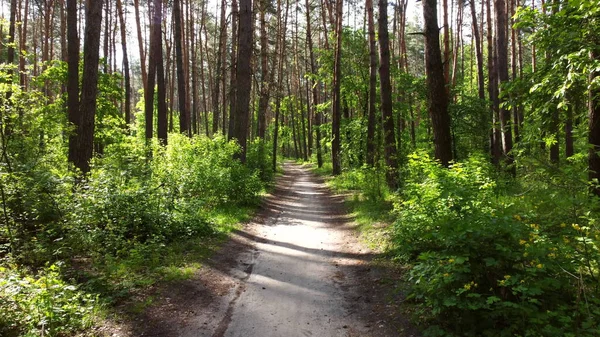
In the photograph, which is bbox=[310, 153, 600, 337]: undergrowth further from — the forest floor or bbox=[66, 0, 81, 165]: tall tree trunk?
bbox=[66, 0, 81, 165]: tall tree trunk

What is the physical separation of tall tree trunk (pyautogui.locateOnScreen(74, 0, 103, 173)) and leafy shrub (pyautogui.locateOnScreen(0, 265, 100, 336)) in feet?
19.5

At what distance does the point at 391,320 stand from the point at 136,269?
13.5 feet

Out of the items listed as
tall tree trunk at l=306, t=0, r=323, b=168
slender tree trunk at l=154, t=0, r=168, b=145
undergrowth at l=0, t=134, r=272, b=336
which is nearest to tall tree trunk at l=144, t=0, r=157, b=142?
slender tree trunk at l=154, t=0, r=168, b=145

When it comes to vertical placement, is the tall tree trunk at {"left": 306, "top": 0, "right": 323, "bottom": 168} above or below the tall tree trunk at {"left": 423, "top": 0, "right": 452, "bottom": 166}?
above

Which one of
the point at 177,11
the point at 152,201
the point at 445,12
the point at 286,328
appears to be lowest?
the point at 286,328

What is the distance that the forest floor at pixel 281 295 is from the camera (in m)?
4.52

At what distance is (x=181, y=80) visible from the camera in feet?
57.6

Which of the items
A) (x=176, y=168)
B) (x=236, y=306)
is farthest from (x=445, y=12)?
(x=236, y=306)

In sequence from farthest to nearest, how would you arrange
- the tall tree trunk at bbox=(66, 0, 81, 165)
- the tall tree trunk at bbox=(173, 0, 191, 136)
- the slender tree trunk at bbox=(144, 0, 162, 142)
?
1. the tall tree trunk at bbox=(173, 0, 191, 136)
2. the slender tree trunk at bbox=(144, 0, 162, 142)
3. the tall tree trunk at bbox=(66, 0, 81, 165)

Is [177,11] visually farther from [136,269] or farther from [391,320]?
[391,320]

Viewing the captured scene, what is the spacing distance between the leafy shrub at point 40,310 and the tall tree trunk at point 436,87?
22.8ft

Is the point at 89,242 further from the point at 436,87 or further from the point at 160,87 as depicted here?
the point at 160,87

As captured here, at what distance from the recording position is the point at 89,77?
9727mm

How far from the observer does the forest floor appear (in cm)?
452
